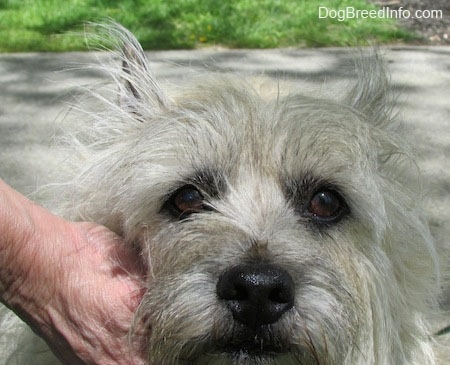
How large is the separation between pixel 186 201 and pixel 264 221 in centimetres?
29

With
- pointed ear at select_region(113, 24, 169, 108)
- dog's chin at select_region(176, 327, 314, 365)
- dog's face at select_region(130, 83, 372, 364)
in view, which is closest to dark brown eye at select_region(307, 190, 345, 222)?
dog's face at select_region(130, 83, 372, 364)

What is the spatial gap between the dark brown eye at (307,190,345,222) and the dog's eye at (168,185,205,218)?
14.5 inches

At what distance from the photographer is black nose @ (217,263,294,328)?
192 centimetres

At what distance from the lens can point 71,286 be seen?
230 cm

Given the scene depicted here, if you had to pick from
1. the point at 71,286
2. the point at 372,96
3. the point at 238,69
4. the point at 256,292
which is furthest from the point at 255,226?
the point at 238,69

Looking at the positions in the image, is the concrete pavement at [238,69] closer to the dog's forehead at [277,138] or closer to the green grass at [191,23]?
the green grass at [191,23]

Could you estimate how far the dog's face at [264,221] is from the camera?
1970 millimetres

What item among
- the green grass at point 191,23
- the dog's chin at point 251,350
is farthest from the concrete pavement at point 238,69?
the dog's chin at point 251,350

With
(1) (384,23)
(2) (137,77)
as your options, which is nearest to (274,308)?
(2) (137,77)

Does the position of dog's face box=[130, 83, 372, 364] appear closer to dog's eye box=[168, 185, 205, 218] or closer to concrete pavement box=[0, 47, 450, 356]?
dog's eye box=[168, 185, 205, 218]

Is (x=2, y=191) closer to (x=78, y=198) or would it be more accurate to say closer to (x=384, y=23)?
(x=78, y=198)

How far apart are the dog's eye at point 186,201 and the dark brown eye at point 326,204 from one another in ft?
1.21

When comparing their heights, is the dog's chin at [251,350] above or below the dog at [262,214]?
below

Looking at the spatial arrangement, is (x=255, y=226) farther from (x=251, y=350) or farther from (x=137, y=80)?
(x=137, y=80)
